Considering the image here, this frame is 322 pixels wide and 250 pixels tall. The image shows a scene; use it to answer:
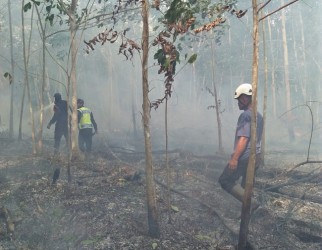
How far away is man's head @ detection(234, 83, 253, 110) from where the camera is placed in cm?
534

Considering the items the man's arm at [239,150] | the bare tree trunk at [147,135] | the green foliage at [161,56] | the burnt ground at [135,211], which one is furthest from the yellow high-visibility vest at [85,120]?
the green foliage at [161,56]

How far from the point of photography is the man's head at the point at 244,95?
534 cm

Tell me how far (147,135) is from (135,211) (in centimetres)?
172

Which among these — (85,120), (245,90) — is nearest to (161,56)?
(245,90)

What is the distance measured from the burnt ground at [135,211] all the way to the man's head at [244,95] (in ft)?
5.15

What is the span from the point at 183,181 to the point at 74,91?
3.55m

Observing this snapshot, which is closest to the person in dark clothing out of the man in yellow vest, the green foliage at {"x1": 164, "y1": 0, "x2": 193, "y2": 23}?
the man in yellow vest

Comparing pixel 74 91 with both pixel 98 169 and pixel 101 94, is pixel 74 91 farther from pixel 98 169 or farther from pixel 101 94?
pixel 101 94

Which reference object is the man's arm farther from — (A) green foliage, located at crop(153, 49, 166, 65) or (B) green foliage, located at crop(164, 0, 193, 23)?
(B) green foliage, located at crop(164, 0, 193, 23)

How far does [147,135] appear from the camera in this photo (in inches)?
177

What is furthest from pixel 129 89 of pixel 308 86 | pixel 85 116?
pixel 85 116

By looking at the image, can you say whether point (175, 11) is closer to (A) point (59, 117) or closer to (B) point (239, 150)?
(B) point (239, 150)

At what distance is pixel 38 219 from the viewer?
5438mm

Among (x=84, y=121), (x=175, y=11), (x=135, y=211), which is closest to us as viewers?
(x=175, y=11)
